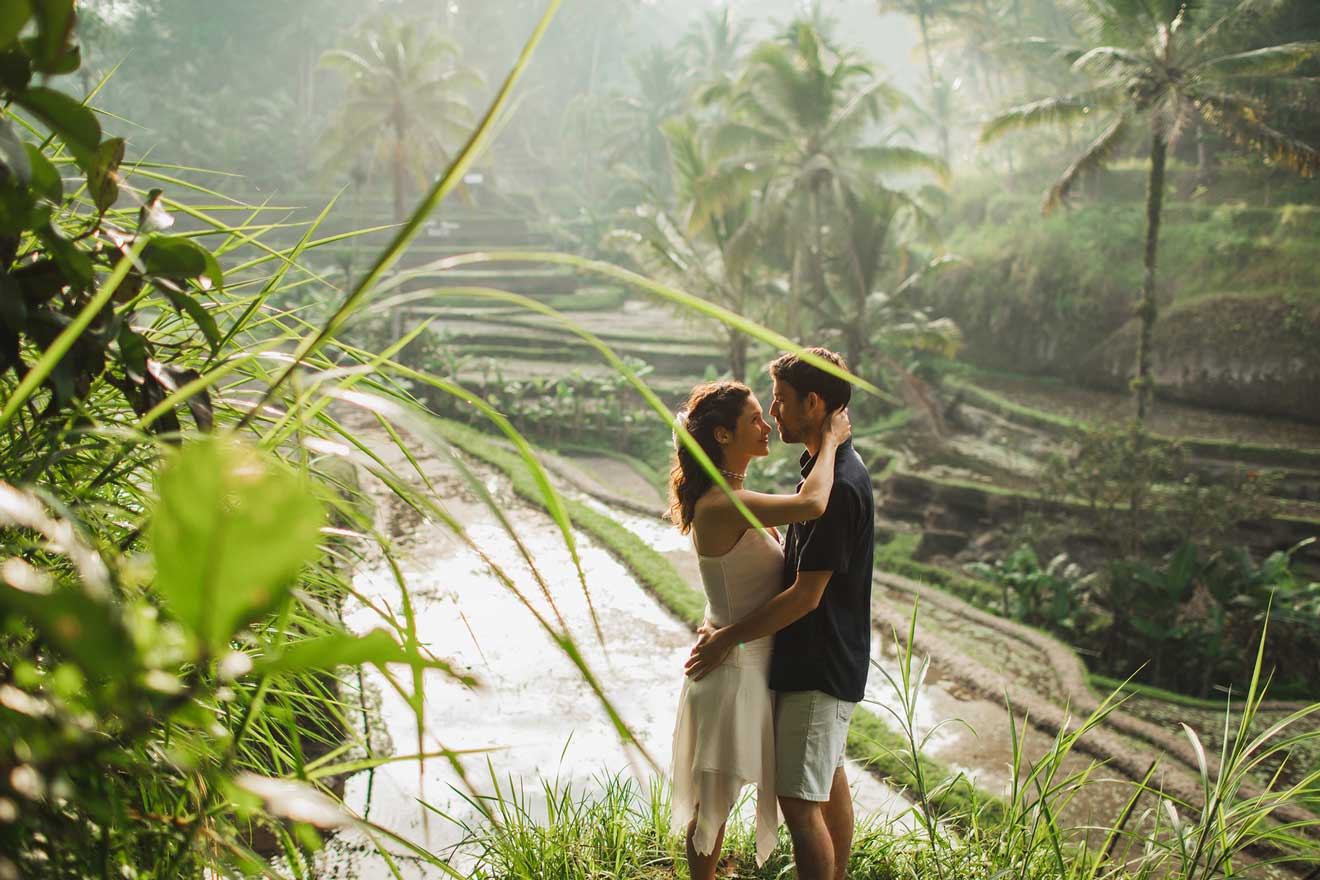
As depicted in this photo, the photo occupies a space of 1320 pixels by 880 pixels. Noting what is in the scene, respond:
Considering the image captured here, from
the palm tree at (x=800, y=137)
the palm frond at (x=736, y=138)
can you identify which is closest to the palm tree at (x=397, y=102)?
the palm frond at (x=736, y=138)

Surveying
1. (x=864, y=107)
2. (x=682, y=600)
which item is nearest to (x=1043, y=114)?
(x=864, y=107)

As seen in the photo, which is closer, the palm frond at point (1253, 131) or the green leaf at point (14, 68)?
the green leaf at point (14, 68)

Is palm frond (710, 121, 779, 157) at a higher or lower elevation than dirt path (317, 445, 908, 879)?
higher

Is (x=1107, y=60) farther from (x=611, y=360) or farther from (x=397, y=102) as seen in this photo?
(x=397, y=102)

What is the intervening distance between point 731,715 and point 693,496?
0.40 m

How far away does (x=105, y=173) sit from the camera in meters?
0.65

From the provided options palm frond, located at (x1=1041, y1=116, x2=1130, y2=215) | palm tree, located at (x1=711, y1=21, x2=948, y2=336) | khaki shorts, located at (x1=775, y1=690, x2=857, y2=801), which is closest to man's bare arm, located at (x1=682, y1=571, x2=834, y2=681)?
khaki shorts, located at (x1=775, y1=690, x2=857, y2=801)

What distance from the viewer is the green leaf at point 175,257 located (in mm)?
630

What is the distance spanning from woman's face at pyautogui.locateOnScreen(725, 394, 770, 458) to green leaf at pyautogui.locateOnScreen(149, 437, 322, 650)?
53.4 inches

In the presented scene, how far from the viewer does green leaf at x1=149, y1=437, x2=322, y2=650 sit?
0.24m

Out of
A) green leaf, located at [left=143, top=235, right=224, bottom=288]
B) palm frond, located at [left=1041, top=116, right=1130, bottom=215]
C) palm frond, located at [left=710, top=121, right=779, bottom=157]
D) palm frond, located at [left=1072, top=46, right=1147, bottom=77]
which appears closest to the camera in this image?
green leaf, located at [left=143, top=235, right=224, bottom=288]

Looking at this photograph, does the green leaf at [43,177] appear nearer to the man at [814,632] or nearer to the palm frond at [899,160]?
the man at [814,632]

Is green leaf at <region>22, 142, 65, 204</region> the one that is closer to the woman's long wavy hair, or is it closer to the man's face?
the woman's long wavy hair

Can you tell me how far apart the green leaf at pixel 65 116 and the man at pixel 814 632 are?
1.14 meters
